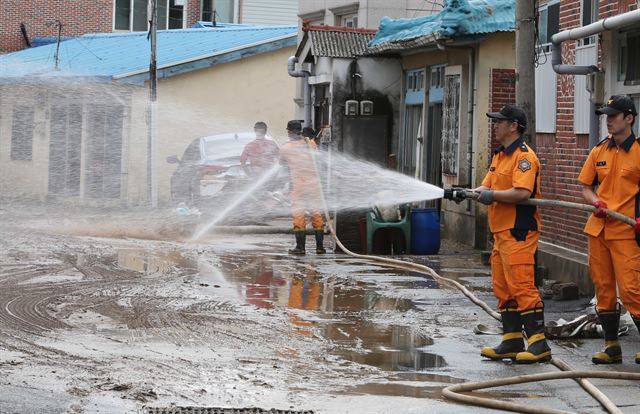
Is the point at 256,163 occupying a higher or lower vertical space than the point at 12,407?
higher

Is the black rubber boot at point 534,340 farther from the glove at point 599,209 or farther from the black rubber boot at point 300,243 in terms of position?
the black rubber boot at point 300,243

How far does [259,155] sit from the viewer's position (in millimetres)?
18375

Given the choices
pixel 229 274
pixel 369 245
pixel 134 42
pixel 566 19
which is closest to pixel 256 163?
pixel 369 245

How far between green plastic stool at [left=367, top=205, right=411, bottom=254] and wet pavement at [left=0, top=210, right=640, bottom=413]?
3.24 ft

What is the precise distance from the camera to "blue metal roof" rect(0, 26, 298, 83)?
27.2 meters

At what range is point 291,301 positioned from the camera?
439 inches

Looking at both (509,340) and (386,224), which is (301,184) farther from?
(509,340)

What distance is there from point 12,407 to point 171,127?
22149 millimetres

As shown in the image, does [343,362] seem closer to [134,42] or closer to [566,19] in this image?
[566,19]

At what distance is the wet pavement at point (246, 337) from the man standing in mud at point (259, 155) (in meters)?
3.31

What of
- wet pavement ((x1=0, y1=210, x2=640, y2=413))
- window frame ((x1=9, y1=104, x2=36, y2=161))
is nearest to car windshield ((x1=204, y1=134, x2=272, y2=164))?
wet pavement ((x1=0, y1=210, x2=640, y2=413))

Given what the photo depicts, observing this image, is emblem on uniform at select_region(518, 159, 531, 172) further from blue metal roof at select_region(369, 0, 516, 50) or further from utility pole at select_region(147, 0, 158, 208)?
utility pole at select_region(147, 0, 158, 208)

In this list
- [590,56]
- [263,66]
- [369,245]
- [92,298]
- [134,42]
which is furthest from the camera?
[134,42]

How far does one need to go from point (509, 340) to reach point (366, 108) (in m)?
12.1
